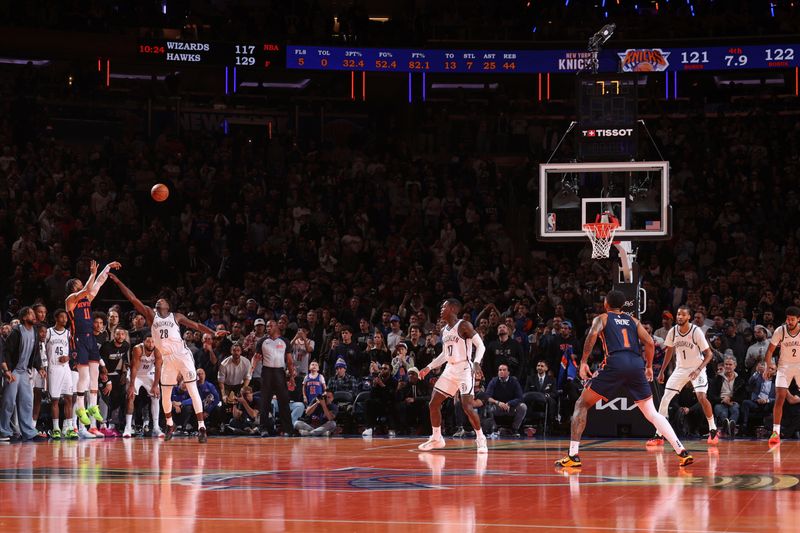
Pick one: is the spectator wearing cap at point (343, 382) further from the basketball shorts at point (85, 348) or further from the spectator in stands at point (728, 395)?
the spectator in stands at point (728, 395)

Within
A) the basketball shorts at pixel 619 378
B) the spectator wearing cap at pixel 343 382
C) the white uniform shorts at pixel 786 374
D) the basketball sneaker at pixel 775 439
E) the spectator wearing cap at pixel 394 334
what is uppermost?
the spectator wearing cap at pixel 394 334

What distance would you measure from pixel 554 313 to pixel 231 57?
12.1 metres

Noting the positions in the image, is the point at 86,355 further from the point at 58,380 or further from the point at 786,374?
the point at 786,374

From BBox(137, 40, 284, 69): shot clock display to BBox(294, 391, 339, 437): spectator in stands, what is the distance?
12.0 m

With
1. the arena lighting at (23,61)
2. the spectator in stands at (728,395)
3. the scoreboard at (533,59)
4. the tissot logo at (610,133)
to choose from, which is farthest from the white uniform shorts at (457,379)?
the arena lighting at (23,61)

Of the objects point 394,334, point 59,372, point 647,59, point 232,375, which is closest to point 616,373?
point 394,334

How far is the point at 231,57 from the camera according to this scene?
29391 millimetres

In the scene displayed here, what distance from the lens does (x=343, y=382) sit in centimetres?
2059

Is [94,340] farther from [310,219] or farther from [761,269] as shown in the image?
[761,269]

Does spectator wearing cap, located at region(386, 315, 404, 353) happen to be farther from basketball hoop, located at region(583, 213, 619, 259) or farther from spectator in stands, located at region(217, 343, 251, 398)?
basketball hoop, located at region(583, 213, 619, 259)

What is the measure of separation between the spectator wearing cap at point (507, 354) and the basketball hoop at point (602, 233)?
2382 mm

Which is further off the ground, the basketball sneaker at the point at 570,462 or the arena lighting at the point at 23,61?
the arena lighting at the point at 23,61

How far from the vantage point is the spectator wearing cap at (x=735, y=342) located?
64.6 feet

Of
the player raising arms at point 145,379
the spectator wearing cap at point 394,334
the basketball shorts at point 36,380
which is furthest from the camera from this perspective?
the spectator wearing cap at point 394,334
